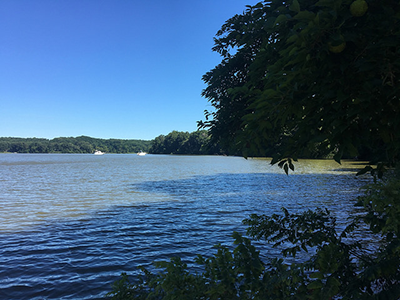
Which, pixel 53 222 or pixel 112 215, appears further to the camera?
pixel 112 215

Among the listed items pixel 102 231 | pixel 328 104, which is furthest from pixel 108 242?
pixel 328 104

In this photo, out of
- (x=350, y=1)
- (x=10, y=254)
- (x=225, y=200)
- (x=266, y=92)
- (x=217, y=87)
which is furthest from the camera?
(x=225, y=200)

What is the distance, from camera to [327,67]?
2.72m

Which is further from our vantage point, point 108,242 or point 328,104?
point 108,242

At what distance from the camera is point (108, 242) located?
1086 centimetres

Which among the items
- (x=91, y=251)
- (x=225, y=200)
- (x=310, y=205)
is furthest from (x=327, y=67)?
(x=225, y=200)

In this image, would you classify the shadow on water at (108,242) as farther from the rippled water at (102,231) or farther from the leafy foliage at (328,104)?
the leafy foliage at (328,104)

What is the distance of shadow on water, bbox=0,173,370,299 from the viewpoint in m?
7.43

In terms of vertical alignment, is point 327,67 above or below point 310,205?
above

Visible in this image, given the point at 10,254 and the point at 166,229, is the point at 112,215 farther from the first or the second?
the point at 10,254

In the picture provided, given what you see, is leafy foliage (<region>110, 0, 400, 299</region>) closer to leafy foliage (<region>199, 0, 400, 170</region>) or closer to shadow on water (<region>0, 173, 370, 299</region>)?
leafy foliage (<region>199, 0, 400, 170</region>)

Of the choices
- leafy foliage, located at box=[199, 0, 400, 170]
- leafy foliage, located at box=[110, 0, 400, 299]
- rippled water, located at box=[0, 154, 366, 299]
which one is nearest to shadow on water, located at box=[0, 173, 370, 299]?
rippled water, located at box=[0, 154, 366, 299]

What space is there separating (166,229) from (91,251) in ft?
11.9

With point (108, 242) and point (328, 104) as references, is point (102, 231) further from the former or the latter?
point (328, 104)
